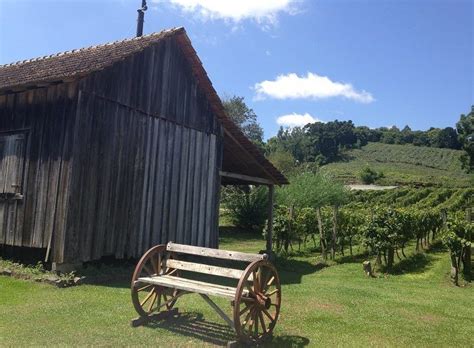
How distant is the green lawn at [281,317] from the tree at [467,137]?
177 feet

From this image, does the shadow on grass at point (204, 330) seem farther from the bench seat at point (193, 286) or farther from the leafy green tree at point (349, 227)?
the leafy green tree at point (349, 227)

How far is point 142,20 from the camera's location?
50.7 feet

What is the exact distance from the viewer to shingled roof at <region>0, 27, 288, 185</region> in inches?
381

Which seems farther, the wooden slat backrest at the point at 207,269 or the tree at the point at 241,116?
the tree at the point at 241,116

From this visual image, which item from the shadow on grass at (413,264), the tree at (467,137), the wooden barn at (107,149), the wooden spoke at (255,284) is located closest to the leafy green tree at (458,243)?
the shadow on grass at (413,264)

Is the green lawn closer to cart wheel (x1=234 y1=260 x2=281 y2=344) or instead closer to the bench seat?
cart wheel (x1=234 y1=260 x2=281 y2=344)

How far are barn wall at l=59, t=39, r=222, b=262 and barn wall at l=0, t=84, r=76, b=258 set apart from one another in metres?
0.33

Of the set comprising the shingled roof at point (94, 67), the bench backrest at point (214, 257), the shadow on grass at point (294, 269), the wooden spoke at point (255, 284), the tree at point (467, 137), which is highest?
the tree at point (467, 137)

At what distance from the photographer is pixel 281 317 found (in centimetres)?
724

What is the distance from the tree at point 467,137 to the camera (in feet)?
193

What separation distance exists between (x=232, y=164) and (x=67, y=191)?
295 inches

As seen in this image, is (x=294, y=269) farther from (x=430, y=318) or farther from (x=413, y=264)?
(x=430, y=318)

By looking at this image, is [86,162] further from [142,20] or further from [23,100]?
[142,20]

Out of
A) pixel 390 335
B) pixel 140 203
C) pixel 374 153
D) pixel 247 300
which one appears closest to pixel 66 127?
pixel 140 203
